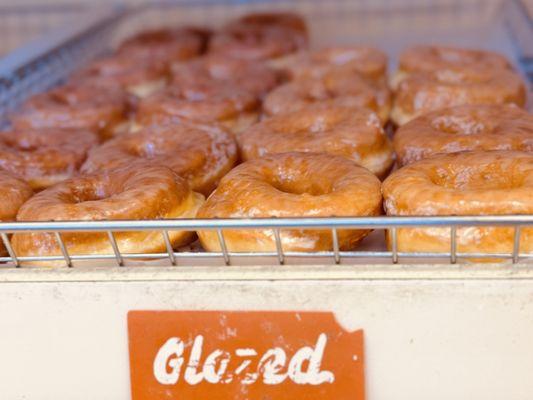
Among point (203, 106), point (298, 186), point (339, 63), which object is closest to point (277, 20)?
point (339, 63)

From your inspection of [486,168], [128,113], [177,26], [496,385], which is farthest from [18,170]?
[177,26]

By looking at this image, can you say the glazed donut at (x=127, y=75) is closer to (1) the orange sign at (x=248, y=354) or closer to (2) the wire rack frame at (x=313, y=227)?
(2) the wire rack frame at (x=313, y=227)

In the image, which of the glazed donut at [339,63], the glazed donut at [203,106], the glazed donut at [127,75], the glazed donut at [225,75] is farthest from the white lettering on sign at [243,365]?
the glazed donut at [127,75]

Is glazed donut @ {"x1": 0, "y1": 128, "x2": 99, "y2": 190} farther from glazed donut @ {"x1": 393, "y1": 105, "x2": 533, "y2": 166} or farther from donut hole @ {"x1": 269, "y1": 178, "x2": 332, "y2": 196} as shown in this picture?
glazed donut @ {"x1": 393, "y1": 105, "x2": 533, "y2": 166}

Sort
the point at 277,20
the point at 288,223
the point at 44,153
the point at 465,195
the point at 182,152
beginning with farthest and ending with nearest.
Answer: the point at 277,20 → the point at 44,153 → the point at 182,152 → the point at 465,195 → the point at 288,223

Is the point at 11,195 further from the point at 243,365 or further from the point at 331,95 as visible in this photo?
the point at 331,95

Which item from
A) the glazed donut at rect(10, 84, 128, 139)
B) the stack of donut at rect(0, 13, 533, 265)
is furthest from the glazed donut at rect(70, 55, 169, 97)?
the glazed donut at rect(10, 84, 128, 139)
